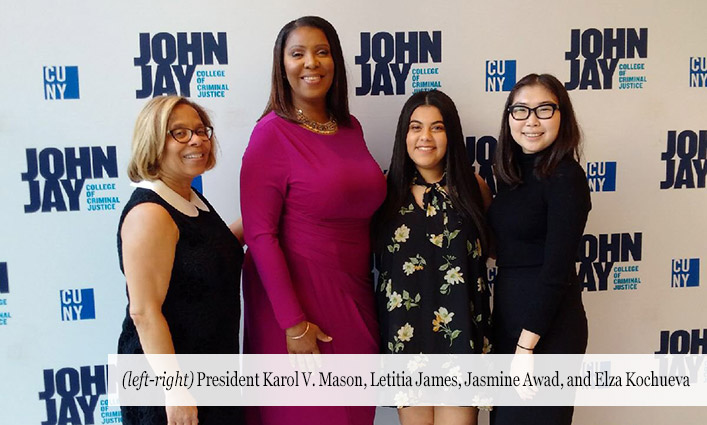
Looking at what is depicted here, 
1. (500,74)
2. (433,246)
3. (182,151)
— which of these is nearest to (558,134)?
(433,246)

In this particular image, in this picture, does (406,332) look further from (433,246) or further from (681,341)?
(681,341)

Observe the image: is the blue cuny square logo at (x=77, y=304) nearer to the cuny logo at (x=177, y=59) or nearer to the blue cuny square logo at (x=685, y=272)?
the cuny logo at (x=177, y=59)

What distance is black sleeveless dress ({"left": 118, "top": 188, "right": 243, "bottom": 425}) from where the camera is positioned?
1.36 meters

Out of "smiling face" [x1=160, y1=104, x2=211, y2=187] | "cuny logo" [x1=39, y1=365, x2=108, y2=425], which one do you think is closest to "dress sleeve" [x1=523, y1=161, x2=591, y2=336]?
"smiling face" [x1=160, y1=104, x2=211, y2=187]

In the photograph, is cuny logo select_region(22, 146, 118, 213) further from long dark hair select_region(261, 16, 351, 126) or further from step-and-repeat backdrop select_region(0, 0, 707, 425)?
long dark hair select_region(261, 16, 351, 126)

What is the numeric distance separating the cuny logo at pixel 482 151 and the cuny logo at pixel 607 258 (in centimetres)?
51

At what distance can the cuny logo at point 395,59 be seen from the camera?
6.62ft

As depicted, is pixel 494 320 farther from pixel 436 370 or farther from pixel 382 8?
pixel 382 8

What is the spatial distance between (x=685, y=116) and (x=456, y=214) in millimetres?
1219

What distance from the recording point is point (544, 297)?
4.93 ft

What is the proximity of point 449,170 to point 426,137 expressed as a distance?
0.13 metres

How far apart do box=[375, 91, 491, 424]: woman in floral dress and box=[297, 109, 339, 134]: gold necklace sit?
22 centimetres

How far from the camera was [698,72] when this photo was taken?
2.17 meters

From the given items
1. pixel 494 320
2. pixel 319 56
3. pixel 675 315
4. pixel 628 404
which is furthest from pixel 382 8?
pixel 628 404
